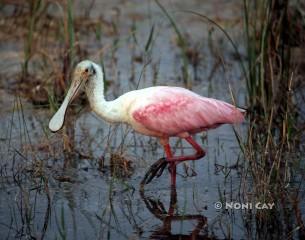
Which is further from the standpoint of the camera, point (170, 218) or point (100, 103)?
point (100, 103)

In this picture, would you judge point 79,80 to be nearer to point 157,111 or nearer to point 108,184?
point 157,111

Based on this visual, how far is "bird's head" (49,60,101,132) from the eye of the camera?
Answer: 18.7 feet

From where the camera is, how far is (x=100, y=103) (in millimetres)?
5676

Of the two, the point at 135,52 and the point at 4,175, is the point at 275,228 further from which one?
the point at 135,52

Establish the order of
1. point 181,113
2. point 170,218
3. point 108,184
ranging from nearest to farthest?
point 170,218 → point 108,184 → point 181,113

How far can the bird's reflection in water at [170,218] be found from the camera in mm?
4723

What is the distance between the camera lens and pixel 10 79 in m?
7.95

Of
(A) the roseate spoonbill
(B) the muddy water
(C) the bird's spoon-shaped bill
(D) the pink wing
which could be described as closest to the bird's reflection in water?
(B) the muddy water

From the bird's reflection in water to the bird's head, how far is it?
2.54ft

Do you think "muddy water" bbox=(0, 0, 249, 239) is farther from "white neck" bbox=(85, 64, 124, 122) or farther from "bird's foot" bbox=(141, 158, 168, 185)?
"white neck" bbox=(85, 64, 124, 122)

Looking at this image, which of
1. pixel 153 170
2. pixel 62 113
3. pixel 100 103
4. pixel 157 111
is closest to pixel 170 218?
pixel 153 170

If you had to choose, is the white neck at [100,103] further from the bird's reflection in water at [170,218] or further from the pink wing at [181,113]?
the bird's reflection in water at [170,218]

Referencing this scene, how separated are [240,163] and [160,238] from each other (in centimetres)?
149

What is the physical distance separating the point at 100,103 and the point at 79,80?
0.23 m
